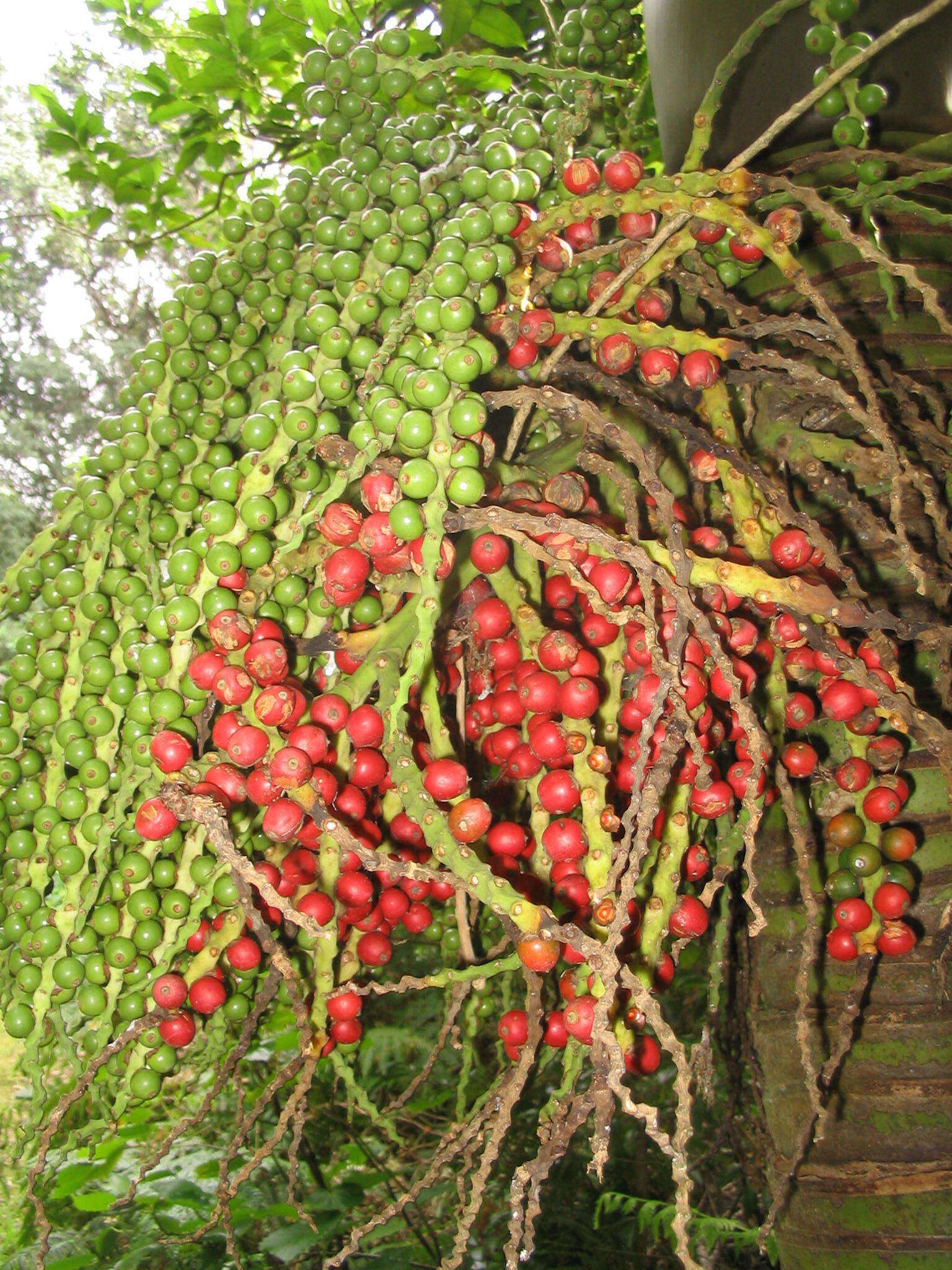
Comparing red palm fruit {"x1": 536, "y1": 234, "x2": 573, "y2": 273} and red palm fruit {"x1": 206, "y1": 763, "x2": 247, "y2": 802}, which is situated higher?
red palm fruit {"x1": 536, "y1": 234, "x2": 573, "y2": 273}

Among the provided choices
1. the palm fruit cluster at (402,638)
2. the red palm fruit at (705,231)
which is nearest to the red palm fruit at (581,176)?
the palm fruit cluster at (402,638)

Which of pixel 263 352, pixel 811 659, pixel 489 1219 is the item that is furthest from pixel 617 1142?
pixel 263 352

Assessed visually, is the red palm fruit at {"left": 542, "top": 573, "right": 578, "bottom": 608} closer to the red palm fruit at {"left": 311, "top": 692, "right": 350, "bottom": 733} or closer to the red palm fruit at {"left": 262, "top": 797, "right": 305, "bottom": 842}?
the red palm fruit at {"left": 311, "top": 692, "right": 350, "bottom": 733}

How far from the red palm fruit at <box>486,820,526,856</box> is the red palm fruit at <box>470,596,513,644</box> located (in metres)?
0.25

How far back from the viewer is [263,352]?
1.33 metres

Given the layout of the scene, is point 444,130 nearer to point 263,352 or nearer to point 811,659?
point 263,352

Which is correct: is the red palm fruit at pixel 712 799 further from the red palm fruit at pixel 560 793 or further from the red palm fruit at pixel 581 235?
the red palm fruit at pixel 581 235

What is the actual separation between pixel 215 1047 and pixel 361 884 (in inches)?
13.2

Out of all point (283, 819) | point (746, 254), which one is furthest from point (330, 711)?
point (746, 254)

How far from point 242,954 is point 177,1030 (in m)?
0.11

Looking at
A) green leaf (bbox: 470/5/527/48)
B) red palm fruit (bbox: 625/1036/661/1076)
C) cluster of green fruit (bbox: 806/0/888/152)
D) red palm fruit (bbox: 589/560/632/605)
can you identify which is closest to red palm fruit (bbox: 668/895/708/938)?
red palm fruit (bbox: 625/1036/661/1076)

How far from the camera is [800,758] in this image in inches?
45.8

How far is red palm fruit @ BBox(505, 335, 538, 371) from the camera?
1.14 metres

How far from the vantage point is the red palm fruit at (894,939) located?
1.14 metres
